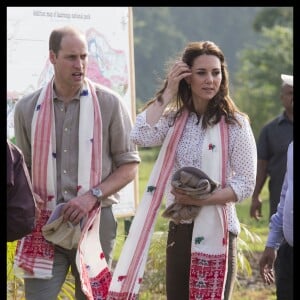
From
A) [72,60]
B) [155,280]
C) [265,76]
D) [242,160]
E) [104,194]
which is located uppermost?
[265,76]

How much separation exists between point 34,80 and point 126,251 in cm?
196

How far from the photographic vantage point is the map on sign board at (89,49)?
7.62 metres

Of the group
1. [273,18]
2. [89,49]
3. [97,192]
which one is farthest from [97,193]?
[273,18]

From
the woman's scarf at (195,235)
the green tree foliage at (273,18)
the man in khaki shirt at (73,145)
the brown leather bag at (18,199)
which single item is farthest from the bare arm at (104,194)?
the green tree foliage at (273,18)

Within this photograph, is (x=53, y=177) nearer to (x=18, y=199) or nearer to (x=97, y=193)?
(x=97, y=193)

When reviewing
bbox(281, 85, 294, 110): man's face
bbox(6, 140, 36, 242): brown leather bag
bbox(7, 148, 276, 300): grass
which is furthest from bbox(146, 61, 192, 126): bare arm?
bbox(281, 85, 294, 110): man's face

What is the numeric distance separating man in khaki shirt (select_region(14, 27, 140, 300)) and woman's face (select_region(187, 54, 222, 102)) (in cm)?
52

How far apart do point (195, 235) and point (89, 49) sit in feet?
8.09

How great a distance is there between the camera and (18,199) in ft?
16.9

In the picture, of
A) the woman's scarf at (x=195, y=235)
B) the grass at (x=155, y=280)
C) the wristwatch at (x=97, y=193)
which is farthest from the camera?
the grass at (x=155, y=280)

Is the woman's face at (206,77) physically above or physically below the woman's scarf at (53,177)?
above

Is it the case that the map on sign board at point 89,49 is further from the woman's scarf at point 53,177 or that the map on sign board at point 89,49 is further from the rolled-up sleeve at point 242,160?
the rolled-up sleeve at point 242,160

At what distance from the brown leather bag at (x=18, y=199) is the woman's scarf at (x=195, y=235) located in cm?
111

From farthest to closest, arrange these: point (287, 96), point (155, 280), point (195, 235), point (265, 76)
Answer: point (265, 76) < point (287, 96) < point (155, 280) < point (195, 235)
